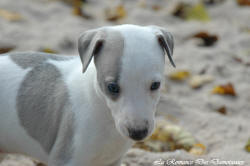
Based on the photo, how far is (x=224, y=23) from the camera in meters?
5.15

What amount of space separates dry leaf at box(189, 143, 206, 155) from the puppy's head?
113cm

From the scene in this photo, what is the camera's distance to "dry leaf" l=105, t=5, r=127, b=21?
16.6 ft

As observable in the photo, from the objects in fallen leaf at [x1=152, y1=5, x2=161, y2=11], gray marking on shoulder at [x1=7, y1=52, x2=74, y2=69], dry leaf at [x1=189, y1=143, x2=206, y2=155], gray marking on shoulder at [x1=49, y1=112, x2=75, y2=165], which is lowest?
fallen leaf at [x1=152, y1=5, x2=161, y2=11]

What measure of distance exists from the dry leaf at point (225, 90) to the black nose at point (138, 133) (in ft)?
6.60

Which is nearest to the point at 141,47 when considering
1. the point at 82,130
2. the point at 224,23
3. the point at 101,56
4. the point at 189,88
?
the point at 101,56

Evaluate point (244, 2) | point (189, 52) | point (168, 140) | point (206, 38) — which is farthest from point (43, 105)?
point (244, 2)

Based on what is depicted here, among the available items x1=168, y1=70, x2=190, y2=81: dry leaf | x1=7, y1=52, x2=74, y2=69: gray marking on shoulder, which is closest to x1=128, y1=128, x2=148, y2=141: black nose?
x1=7, y1=52, x2=74, y2=69: gray marking on shoulder

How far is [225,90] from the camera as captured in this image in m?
3.92

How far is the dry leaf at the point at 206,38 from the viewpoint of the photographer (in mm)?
4711

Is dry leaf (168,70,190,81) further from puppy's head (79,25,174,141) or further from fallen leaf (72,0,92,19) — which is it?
puppy's head (79,25,174,141)

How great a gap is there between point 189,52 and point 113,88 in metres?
2.62

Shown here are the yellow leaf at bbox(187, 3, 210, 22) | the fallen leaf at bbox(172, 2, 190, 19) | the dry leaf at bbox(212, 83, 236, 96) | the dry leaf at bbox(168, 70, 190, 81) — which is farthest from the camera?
the fallen leaf at bbox(172, 2, 190, 19)

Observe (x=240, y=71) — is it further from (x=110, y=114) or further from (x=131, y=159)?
(x=110, y=114)

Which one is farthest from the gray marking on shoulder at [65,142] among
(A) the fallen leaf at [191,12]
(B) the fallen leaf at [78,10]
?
(A) the fallen leaf at [191,12]
